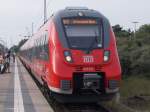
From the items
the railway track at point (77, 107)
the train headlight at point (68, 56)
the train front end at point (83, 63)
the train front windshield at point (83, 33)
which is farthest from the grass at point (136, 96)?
the train headlight at point (68, 56)

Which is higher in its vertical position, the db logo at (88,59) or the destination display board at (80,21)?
the destination display board at (80,21)

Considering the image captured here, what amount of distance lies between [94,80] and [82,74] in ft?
1.30

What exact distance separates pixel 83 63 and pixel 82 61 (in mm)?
68

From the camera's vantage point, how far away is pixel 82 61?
1602cm

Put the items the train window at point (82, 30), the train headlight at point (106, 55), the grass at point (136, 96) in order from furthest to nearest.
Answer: the grass at point (136, 96)
the train window at point (82, 30)
the train headlight at point (106, 55)

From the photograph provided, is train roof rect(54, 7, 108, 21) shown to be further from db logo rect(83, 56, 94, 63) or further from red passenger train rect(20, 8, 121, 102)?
db logo rect(83, 56, 94, 63)

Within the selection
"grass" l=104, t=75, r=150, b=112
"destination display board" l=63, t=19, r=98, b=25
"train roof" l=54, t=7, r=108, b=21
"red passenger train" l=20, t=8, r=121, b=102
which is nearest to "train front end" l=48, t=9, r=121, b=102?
"red passenger train" l=20, t=8, r=121, b=102

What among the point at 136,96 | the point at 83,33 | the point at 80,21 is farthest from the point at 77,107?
the point at 136,96

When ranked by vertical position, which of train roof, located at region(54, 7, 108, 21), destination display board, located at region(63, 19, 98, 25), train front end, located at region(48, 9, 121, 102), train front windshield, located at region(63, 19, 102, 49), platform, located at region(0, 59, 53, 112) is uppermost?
train roof, located at region(54, 7, 108, 21)

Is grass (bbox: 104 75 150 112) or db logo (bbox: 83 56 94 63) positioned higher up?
db logo (bbox: 83 56 94 63)

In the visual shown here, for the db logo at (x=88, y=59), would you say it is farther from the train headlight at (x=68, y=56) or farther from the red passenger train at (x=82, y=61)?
the train headlight at (x=68, y=56)

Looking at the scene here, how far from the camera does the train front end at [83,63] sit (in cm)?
1588

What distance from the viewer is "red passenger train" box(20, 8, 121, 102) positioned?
15883mm

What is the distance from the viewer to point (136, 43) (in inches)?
2135
